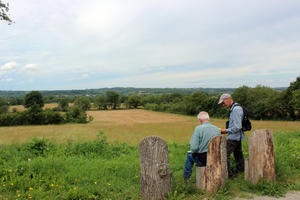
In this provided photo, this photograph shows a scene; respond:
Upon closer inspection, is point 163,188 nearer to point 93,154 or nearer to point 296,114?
point 93,154

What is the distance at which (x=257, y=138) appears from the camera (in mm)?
4480

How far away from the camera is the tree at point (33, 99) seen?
54.8 m

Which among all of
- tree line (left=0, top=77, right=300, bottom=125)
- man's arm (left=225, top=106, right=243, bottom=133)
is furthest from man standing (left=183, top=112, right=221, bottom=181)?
tree line (left=0, top=77, right=300, bottom=125)

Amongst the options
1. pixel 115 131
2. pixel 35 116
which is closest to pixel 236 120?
pixel 115 131

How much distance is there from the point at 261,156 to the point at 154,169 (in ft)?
7.65

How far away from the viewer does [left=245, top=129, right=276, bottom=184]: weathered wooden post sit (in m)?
4.45

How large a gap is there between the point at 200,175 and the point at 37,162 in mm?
4238

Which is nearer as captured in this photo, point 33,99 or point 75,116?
point 75,116

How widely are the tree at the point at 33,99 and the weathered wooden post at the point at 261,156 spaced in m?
58.4

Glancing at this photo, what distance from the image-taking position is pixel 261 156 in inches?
176

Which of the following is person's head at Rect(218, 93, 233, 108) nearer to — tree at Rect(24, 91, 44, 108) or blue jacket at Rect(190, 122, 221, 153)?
blue jacket at Rect(190, 122, 221, 153)

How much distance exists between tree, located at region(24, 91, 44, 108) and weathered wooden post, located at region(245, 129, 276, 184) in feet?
192

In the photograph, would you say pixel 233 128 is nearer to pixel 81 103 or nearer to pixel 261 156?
pixel 261 156

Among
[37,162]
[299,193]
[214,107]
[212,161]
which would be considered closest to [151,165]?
[212,161]
